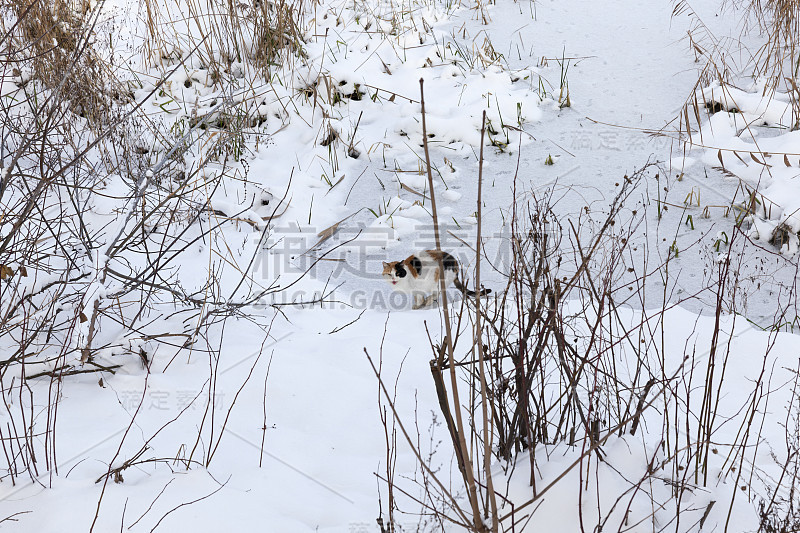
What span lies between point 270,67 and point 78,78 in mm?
1276

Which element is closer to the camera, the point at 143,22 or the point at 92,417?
the point at 92,417

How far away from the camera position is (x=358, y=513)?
168cm

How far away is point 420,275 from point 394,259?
0.53m

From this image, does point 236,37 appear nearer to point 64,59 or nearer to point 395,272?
point 64,59

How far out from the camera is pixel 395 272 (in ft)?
8.99

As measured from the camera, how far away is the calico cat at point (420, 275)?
2.63 meters

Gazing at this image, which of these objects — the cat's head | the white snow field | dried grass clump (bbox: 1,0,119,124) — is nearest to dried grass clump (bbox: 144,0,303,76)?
the white snow field

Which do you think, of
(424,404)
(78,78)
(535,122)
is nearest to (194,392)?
(424,404)

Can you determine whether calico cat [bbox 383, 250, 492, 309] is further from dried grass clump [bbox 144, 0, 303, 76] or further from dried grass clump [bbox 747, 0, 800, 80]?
dried grass clump [bbox 747, 0, 800, 80]

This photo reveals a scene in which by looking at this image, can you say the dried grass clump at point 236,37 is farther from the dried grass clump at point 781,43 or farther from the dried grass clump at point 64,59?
the dried grass clump at point 781,43

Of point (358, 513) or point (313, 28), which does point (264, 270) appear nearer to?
point (358, 513)

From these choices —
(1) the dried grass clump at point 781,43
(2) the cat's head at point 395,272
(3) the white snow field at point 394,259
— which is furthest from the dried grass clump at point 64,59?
(1) the dried grass clump at point 781,43

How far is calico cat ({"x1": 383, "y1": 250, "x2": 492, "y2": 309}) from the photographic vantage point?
8.63 ft

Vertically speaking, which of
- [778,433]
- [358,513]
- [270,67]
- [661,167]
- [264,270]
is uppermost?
[270,67]
